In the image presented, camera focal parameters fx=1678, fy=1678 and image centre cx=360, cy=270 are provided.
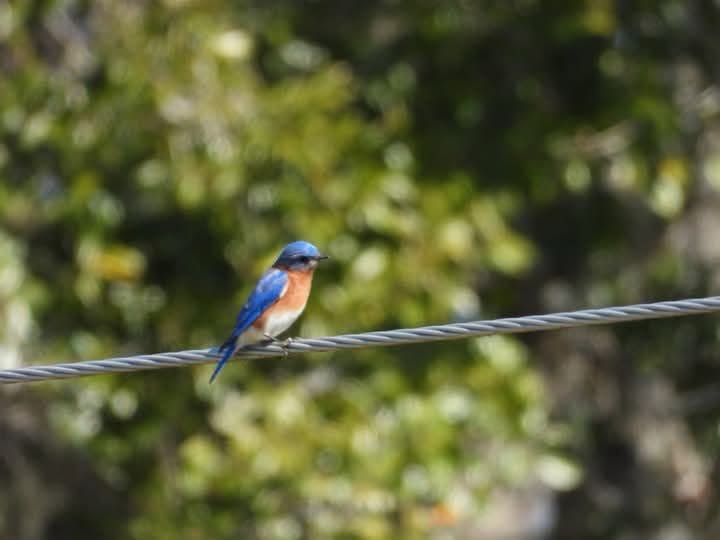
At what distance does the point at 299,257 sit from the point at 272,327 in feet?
0.93

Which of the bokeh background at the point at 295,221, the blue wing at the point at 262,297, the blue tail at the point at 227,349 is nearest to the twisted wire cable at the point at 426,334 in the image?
the blue tail at the point at 227,349

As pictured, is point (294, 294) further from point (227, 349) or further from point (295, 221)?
point (295, 221)

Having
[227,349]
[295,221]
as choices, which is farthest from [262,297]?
[295,221]

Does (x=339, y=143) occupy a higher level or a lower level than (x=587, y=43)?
lower

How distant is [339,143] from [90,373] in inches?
125

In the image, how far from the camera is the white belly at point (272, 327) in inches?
230

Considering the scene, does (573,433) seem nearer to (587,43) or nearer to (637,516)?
(637,516)

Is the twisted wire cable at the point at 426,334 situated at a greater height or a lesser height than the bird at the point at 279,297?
lesser

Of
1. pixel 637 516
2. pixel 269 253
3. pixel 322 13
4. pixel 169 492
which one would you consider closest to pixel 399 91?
pixel 322 13

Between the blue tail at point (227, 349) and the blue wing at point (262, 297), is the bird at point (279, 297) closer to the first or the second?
the blue wing at point (262, 297)

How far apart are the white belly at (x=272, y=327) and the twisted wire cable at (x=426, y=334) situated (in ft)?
3.18

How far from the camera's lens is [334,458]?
25.3ft

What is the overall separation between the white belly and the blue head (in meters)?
0.16

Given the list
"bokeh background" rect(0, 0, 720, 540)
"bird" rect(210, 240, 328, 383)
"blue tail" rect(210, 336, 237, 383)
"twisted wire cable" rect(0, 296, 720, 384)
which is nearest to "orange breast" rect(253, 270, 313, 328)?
"bird" rect(210, 240, 328, 383)
